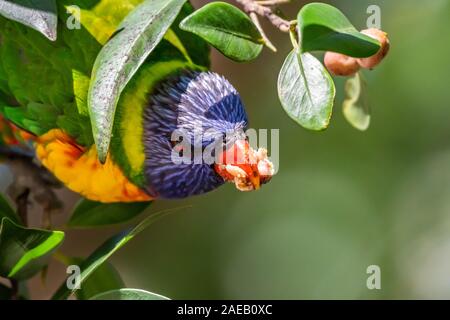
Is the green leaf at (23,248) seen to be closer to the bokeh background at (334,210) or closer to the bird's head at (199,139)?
the bird's head at (199,139)

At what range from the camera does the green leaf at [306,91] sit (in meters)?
0.91

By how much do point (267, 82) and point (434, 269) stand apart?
75 cm

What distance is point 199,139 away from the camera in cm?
118

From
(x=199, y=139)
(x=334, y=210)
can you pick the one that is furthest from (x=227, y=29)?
(x=334, y=210)

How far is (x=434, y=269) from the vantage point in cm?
217

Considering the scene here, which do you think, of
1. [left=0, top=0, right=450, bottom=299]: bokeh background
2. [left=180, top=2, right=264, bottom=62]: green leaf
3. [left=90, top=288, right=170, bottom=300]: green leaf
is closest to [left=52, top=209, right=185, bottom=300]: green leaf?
[left=90, top=288, right=170, bottom=300]: green leaf

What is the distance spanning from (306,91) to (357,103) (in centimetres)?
36

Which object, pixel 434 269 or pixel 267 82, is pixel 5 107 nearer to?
pixel 267 82

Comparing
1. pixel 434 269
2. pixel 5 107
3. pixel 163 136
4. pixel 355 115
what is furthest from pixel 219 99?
pixel 434 269

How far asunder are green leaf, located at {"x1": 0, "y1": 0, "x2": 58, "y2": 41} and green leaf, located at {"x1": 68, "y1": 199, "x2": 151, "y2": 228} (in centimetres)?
47

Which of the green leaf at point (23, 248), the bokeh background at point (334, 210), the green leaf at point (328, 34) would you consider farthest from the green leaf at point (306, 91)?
the bokeh background at point (334, 210)

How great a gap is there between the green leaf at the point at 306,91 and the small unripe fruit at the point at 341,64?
200 millimetres

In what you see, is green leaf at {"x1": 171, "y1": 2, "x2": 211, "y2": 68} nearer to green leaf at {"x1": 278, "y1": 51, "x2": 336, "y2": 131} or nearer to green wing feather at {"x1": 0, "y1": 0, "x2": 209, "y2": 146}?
green wing feather at {"x1": 0, "y1": 0, "x2": 209, "y2": 146}

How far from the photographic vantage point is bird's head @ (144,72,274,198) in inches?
45.1
